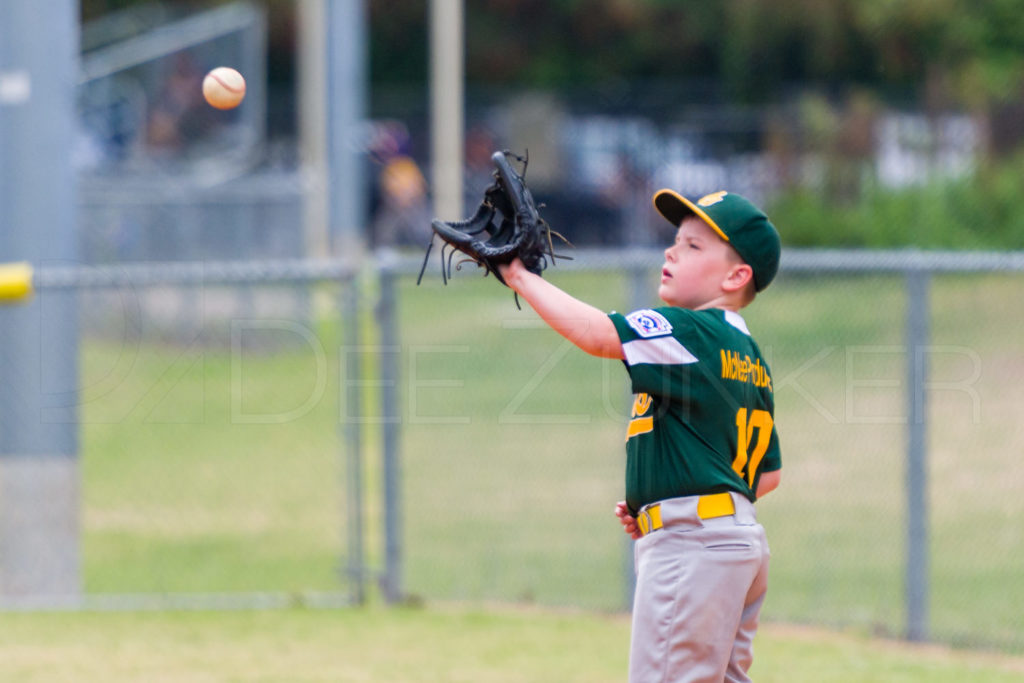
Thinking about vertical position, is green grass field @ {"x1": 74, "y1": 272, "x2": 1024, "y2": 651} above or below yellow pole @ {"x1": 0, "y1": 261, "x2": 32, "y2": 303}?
below

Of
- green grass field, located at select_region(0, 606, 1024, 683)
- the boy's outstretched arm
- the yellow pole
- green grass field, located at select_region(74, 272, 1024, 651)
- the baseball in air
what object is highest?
the baseball in air

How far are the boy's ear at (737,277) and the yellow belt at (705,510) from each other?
0.60 m

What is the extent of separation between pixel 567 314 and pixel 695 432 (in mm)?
544

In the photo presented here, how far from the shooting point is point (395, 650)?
6141mm

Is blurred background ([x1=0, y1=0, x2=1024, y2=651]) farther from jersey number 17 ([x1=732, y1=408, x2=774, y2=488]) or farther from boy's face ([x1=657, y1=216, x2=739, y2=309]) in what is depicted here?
boy's face ([x1=657, y1=216, x2=739, y2=309])

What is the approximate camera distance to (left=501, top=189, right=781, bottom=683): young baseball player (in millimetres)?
3570

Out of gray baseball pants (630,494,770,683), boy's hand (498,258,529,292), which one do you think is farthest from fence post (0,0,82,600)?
gray baseball pants (630,494,770,683)

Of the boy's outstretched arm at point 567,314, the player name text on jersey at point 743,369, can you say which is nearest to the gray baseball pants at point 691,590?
the player name text on jersey at point 743,369

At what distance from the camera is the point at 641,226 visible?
21328 mm

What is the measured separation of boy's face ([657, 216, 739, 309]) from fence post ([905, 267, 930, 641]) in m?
2.68

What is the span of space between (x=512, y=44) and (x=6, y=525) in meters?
29.0

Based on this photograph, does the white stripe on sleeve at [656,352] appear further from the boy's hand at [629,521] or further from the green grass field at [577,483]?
the green grass field at [577,483]

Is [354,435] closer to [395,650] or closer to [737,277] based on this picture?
[395,650]

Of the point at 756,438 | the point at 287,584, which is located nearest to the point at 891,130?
the point at 287,584
